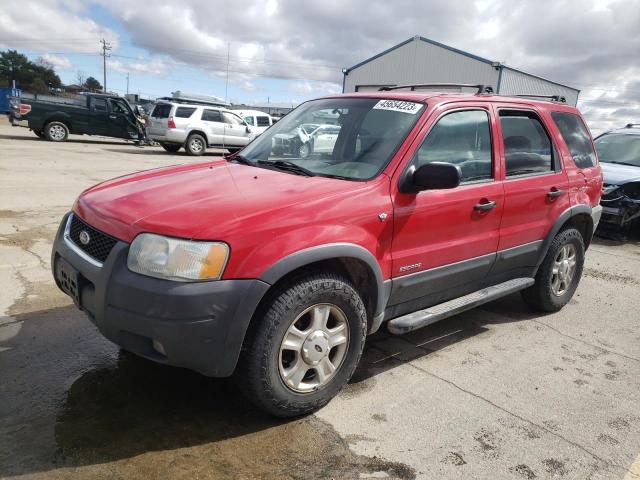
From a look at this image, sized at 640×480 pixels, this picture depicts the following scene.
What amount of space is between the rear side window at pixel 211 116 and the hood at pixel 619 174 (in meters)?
13.2

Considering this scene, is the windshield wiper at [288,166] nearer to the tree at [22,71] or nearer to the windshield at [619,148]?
the windshield at [619,148]

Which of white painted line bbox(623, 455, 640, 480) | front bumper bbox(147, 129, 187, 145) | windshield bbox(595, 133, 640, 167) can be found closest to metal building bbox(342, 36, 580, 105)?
front bumper bbox(147, 129, 187, 145)

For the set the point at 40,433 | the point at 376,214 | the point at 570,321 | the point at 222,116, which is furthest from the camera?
the point at 222,116

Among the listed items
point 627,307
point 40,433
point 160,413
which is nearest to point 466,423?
point 160,413

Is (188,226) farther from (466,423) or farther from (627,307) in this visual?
(627,307)

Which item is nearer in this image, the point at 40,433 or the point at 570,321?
the point at 40,433

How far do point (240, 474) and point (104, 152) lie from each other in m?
16.2

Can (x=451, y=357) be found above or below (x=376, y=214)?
below

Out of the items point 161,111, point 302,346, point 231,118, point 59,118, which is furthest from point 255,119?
point 302,346

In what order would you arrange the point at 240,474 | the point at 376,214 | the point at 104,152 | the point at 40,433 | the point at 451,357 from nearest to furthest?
the point at 240,474 → the point at 40,433 → the point at 376,214 → the point at 451,357 → the point at 104,152

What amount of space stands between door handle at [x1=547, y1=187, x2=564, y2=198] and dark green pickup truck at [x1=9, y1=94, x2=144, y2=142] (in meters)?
17.7

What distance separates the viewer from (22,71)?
250 feet

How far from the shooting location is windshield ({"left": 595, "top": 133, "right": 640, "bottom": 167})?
29.1 feet

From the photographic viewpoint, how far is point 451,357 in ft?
12.2
